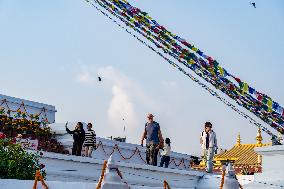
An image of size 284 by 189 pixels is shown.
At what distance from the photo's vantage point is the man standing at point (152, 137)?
1692 cm

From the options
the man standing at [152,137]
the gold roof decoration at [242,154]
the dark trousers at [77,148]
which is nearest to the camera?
the man standing at [152,137]

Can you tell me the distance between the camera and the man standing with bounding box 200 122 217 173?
17219mm

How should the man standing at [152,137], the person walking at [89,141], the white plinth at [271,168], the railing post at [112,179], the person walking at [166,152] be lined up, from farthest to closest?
the person walking at [166,152], the person walking at [89,141], the man standing at [152,137], the white plinth at [271,168], the railing post at [112,179]

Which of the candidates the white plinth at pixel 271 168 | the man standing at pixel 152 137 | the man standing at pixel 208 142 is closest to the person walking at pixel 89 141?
the man standing at pixel 152 137

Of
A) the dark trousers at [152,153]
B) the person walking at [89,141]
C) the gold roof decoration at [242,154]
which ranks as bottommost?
the dark trousers at [152,153]

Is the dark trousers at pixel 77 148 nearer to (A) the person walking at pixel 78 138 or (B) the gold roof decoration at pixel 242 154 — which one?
(A) the person walking at pixel 78 138

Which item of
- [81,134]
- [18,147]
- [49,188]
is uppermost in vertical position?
[81,134]

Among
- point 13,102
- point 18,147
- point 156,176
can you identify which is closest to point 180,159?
point 13,102

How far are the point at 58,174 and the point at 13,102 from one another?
16.9 metres

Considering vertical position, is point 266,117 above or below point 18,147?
above

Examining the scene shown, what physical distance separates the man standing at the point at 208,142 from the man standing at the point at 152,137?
54.7 inches

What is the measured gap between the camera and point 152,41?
16.3 metres

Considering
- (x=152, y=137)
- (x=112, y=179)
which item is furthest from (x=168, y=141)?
(x=112, y=179)

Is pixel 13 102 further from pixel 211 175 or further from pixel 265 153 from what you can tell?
pixel 265 153
